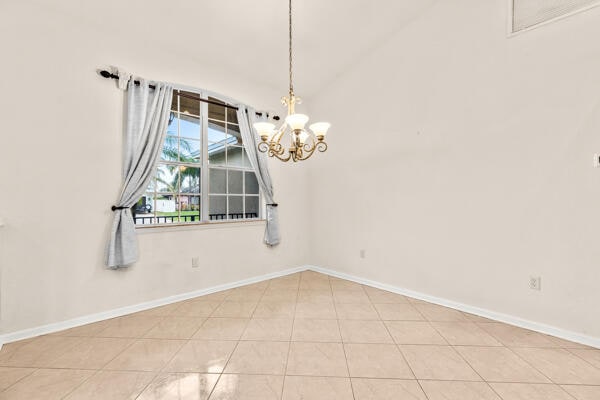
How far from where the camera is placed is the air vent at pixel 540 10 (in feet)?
6.64

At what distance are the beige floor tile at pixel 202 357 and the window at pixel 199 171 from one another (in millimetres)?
1501

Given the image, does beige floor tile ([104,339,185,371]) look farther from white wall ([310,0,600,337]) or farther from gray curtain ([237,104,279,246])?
white wall ([310,0,600,337])

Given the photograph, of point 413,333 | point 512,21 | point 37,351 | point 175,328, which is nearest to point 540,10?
point 512,21

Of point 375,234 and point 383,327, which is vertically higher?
point 375,234

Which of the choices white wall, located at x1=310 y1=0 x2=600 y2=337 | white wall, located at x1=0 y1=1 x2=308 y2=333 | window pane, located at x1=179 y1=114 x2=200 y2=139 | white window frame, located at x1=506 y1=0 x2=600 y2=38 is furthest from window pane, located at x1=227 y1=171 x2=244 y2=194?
white window frame, located at x1=506 y1=0 x2=600 y2=38

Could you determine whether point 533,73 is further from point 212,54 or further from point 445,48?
point 212,54

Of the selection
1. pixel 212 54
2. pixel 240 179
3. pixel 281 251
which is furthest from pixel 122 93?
pixel 281 251

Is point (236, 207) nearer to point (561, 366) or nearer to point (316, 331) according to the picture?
point (316, 331)

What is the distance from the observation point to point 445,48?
2742 mm

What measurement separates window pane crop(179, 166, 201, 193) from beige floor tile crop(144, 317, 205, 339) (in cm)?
147

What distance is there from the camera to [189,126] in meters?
3.18

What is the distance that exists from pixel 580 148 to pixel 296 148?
2.28 meters

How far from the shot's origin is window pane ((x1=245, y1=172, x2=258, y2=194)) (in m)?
3.75

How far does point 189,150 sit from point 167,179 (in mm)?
458
